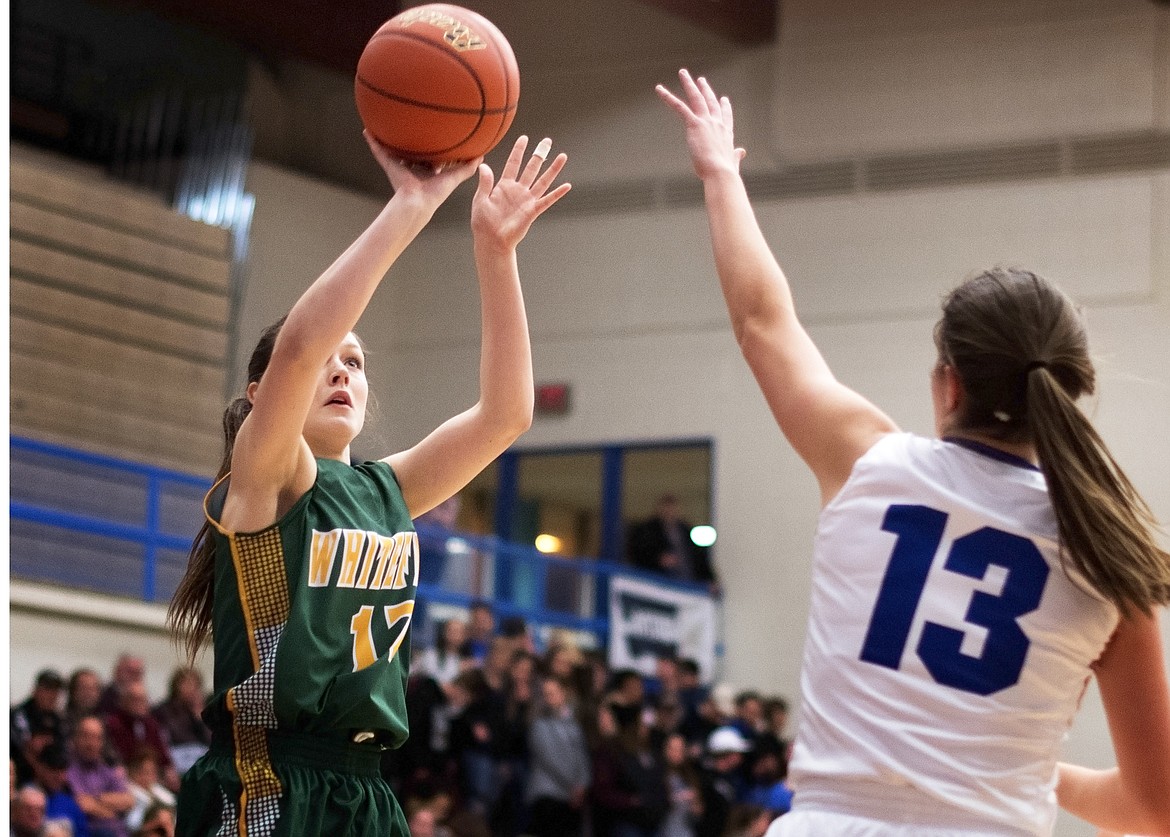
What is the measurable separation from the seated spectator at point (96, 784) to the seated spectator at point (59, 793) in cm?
4

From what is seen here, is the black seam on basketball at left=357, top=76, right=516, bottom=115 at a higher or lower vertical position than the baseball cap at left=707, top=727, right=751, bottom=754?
higher

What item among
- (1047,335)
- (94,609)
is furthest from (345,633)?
(94,609)

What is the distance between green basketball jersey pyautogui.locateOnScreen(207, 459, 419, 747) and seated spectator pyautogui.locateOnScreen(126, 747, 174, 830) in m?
6.16

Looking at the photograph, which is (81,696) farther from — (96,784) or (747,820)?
(747,820)

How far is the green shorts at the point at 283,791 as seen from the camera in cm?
288

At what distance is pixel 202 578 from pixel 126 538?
8.71 m

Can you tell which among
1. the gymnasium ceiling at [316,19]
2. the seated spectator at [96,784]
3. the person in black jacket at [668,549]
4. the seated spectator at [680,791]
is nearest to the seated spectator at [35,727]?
the seated spectator at [96,784]

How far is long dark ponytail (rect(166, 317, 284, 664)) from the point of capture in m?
3.10

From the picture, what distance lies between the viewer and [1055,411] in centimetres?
210

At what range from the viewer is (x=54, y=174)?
46.2 ft

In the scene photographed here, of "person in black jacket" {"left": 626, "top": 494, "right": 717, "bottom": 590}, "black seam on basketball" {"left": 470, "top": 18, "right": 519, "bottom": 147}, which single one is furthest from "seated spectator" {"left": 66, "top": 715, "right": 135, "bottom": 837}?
"person in black jacket" {"left": 626, "top": 494, "right": 717, "bottom": 590}

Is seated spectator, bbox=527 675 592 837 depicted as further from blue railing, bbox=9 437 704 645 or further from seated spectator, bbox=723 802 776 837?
blue railing, bbox=9 437 704 645

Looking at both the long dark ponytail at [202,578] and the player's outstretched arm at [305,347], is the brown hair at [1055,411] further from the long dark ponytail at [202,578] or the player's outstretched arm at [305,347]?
the long dark ponytail at [202,578]

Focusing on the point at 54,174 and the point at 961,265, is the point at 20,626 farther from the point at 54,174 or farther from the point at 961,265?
the point at 961,265
